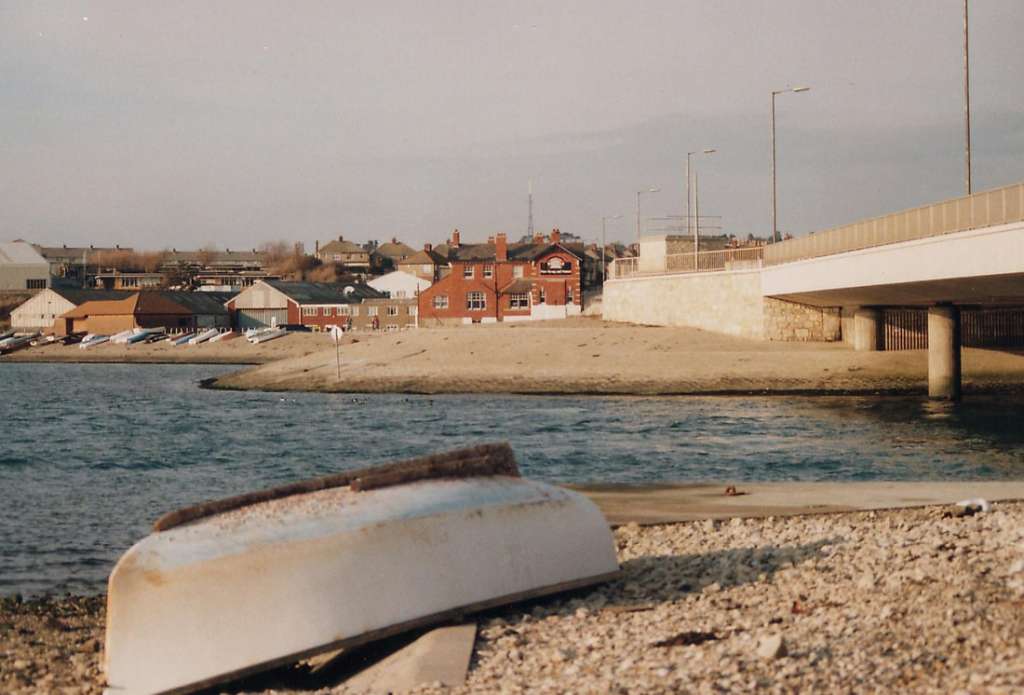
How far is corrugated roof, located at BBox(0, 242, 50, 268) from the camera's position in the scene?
6225 inches

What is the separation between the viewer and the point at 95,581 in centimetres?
1442

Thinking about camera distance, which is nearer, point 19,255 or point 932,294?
point 932,294

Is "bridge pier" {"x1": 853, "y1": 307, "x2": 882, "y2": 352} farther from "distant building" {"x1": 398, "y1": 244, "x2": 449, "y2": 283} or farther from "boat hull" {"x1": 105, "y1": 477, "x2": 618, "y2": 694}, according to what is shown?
"distant building" {"x1": 398, "y1": 244, "x2": 449, "y2": 283}

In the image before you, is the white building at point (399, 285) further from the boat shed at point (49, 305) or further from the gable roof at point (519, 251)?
the boat shed at point (49, 305)

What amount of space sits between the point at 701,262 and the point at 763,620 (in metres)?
52.4

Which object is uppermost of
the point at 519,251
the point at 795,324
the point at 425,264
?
the point at 425,264

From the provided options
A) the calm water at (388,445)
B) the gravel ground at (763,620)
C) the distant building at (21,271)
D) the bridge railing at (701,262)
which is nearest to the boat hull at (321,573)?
the gravel ground at (763,620)

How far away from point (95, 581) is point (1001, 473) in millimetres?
16250

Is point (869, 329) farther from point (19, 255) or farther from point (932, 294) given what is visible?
point (19, 255)

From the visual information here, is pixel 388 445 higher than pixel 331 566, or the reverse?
pixel 331 566

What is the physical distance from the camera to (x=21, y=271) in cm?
15788

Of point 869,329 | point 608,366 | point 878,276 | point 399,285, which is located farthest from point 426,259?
point 878,276

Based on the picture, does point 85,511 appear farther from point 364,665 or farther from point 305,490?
point 364,665

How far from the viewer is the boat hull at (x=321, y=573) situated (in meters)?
9.10
